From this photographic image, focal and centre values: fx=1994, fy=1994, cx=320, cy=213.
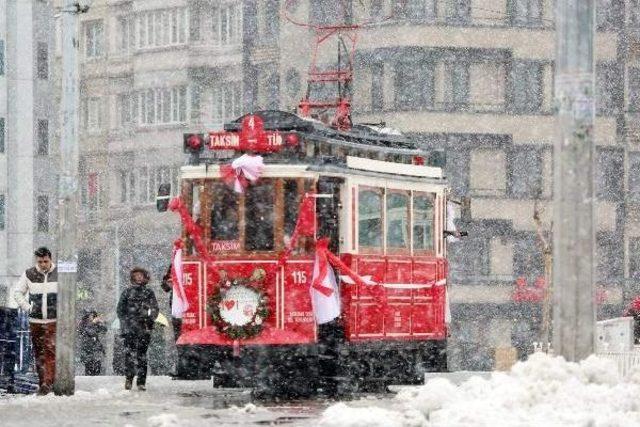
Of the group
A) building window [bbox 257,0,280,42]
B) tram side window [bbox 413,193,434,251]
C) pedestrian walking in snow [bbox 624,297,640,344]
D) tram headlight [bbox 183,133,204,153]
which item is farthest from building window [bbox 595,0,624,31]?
tram headlight [bbox 183,133,204,153]

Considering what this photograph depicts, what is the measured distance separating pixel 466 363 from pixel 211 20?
1777 cm

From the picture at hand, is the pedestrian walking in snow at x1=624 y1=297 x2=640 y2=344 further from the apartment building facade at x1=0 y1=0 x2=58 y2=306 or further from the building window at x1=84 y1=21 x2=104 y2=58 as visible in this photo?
the building window at x1=84 y1=21 x2=104 y2=58

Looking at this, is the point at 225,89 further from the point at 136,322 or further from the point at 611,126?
the point at 136,322

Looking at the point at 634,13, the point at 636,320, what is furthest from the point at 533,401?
the point at 634,13

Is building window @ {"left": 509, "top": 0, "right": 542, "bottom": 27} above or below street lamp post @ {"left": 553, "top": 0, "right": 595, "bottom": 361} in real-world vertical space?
above

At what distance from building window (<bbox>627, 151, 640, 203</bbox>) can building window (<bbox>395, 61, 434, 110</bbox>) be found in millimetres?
7884

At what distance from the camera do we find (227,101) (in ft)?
237

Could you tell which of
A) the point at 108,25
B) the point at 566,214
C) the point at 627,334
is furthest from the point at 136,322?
the point at 108,25

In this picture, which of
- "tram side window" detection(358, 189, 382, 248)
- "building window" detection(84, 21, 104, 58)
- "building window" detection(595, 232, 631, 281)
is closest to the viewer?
"tram side window" detection(358, 189, 382, 248)

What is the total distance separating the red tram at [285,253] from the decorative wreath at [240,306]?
1cm

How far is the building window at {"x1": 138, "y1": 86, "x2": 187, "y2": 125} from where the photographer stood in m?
72.7

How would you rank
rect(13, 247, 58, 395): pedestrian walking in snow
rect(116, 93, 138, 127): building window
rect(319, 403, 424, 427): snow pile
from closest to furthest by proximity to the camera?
rect(319, 403, 424, 427): snow pile, rect(13, 247, 58, 395): pedestrian walking in snow, rect(116, 93, 138, 127): building window

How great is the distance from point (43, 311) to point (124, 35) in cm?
5319

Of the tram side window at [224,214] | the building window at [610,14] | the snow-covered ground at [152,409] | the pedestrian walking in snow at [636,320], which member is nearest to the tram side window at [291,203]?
the tram side window at [224,214]
